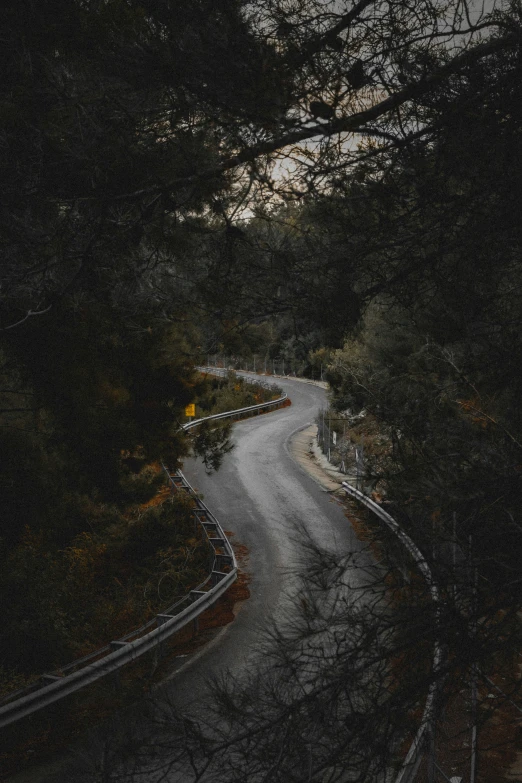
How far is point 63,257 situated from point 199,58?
179cm

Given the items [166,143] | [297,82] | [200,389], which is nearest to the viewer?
[297,82]

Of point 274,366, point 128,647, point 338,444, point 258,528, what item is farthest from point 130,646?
point 274,366

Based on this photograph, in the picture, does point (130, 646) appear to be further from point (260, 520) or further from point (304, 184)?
point (260, 520)

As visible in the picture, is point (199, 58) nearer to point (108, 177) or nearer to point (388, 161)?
point (108, 177)

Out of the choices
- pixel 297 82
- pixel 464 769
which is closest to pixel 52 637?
pixel 464 769

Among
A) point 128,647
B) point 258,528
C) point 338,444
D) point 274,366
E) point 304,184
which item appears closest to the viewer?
point 304,184

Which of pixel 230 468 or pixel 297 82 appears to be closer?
pixel 297 82

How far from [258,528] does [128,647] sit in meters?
8.94

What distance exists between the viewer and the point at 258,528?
Answer: 1781cm

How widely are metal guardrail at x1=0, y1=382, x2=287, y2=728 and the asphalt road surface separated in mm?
619

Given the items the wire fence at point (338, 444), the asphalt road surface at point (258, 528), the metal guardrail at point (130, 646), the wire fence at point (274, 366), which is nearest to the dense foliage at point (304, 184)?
the asphalt road surface at point (258, 528)

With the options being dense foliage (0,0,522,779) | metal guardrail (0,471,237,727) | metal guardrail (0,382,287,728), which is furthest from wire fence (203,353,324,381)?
dense foliage (0,0,522,779)

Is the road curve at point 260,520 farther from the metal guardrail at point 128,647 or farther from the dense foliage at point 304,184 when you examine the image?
the dense foliage at point 304,184

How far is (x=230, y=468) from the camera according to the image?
80.1ft
